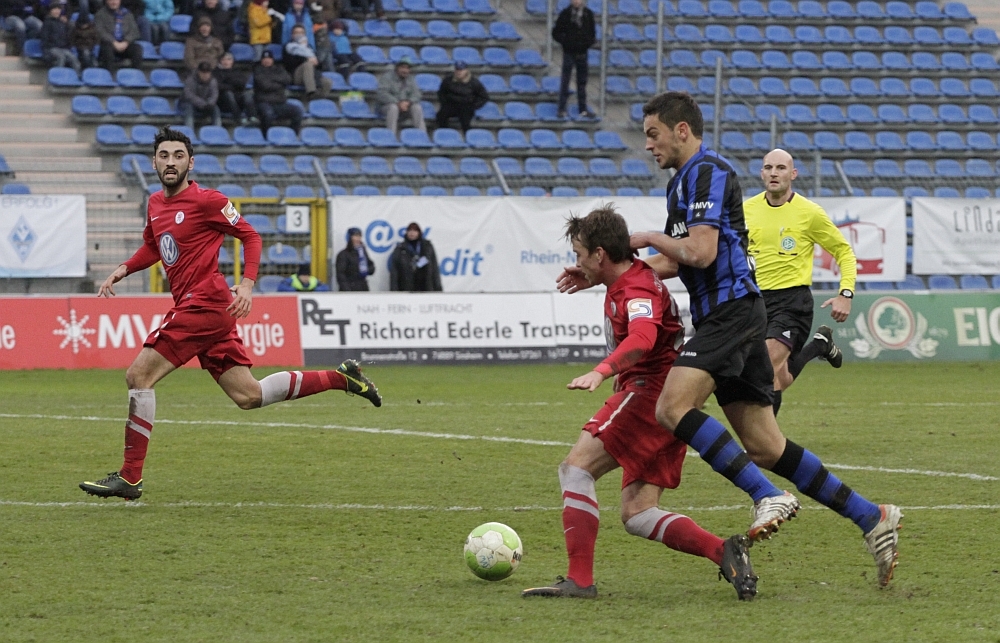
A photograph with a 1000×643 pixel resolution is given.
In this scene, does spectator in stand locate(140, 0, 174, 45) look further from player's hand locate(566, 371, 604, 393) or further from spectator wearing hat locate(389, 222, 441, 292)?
player's hand locate(566, 371, 604, 393)

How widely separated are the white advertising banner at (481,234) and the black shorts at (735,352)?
1454 centimetres

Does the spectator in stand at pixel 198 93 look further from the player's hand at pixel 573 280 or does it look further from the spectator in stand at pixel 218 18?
the player's hand at pixel 573 280

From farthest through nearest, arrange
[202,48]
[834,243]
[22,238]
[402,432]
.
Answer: [202,48]
[22,238]
[402,432]
[834,243]

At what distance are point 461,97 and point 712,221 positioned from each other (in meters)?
18.8

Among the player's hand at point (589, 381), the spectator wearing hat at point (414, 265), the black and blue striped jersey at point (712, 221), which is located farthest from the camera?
the spectator wearing hat at point (414, 265)

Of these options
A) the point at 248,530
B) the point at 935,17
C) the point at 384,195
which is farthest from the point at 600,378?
the point at 935,17

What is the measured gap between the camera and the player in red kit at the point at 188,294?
794 cm

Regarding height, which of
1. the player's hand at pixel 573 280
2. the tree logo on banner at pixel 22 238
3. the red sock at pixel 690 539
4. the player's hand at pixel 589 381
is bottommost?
the red sock at pixel 690 539

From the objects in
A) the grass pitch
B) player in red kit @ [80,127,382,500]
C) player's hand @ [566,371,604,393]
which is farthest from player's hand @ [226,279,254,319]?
player's hand @ [566,371,604,393]

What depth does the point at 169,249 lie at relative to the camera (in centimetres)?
815

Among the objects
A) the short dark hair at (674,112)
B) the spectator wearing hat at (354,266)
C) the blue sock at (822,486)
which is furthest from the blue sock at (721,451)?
the spectator wearing hat at (354,266)

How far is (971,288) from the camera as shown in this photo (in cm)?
2212

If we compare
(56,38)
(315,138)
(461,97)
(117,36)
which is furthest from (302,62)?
(56,38)

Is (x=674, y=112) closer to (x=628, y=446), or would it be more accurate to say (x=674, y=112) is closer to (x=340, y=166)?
(x=628, y=446)
